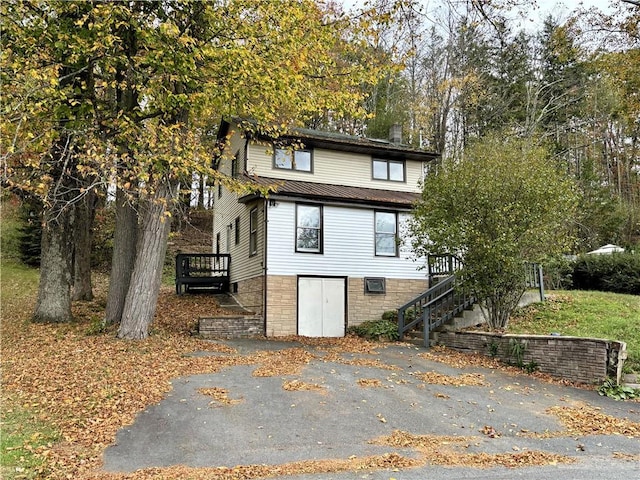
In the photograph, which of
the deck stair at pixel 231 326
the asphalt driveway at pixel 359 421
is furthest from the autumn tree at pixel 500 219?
the deck stair at pixel 231 326

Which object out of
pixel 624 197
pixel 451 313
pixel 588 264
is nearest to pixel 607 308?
pixel 451 313

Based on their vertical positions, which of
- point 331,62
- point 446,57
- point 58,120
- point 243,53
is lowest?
point 58,120

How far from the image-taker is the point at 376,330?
48.3ft

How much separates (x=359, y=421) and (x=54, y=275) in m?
9.77

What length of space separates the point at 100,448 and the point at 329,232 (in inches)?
432

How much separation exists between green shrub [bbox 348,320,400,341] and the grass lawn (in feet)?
10.9

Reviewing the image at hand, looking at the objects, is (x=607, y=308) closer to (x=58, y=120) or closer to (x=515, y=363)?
(x=515, y=363)

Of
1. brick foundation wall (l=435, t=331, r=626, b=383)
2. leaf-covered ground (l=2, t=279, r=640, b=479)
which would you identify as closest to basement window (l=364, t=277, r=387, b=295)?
leaf-covered ground (l=2, t=279, r=640, b=479)

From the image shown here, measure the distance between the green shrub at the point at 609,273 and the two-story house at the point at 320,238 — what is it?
7.97 m

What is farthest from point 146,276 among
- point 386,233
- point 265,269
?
point 386,233

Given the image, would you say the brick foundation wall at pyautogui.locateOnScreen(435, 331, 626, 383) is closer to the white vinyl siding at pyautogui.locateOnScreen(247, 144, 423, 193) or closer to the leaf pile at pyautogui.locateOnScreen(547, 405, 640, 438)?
the leaf pile at pyautogui.locateOnScreen(547, 405, 640, 438)

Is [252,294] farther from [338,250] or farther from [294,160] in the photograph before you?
[294,160]

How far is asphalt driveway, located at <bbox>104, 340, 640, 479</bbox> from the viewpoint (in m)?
5.37

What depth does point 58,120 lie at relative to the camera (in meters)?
10.6
